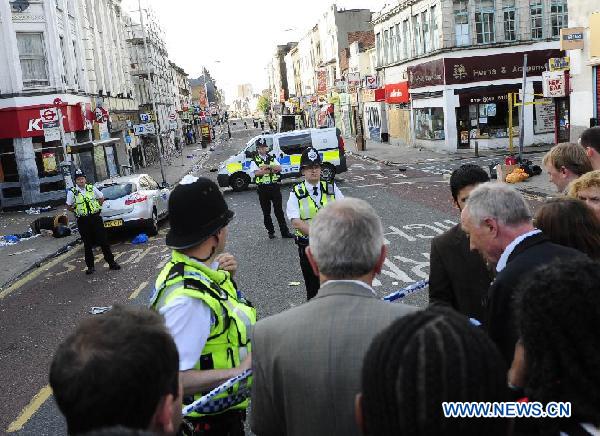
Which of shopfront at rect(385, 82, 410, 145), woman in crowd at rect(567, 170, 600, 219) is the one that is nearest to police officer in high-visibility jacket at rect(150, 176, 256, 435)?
woman in crowd at rect(567, 170, 600, 219)

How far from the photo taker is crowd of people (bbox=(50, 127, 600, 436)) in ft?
5.29

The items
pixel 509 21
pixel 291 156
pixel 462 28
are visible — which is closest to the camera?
pixel 291 156

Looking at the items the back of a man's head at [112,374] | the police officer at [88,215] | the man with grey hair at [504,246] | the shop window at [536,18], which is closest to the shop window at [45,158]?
the police officer at [88,215]

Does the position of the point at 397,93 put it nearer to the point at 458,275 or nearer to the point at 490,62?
the point at 490,62

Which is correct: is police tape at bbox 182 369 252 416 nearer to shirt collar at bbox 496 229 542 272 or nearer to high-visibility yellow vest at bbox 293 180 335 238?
shirt collar at bbox 496 229 542 272

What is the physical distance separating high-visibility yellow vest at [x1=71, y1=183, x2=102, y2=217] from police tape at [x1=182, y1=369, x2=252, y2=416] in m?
9.32

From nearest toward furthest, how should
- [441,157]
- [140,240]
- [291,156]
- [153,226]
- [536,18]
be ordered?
[140,240]
[153,226]
[291,156]
[441,157]
[536,18]

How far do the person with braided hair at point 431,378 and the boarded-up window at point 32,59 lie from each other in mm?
28432

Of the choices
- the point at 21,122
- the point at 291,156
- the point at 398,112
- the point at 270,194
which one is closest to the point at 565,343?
the point at 270,194

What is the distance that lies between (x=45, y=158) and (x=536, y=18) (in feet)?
87.9

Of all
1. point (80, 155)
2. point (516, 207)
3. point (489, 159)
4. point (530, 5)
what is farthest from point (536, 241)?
point (530, 5)

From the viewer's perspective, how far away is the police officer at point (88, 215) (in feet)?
38.8

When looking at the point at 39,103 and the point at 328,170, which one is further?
the point at 39,103

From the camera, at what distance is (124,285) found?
10.9 metres
